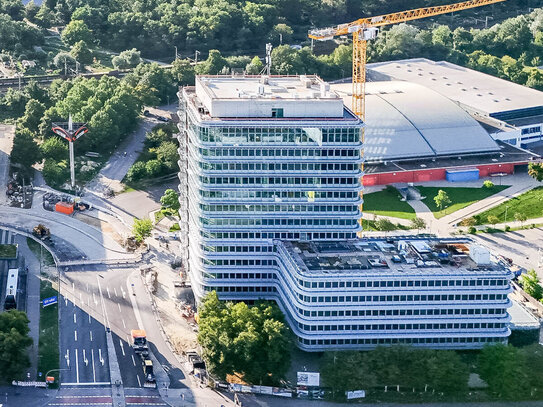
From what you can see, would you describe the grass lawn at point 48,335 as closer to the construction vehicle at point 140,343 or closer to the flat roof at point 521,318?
the construction vehicle at point 140,343

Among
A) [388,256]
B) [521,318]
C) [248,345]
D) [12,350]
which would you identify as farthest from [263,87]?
[12,350]

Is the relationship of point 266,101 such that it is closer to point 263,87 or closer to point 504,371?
point 263,87

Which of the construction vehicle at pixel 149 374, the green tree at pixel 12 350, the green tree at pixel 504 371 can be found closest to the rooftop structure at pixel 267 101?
the construction vehicle at pixel 149 374

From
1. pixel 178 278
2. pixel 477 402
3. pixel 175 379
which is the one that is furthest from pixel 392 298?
pixel 178 278

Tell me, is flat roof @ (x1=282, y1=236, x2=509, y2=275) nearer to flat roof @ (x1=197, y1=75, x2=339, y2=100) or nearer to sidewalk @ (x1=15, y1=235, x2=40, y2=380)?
flat roof @ (x1=197, y1=75, x2=339, y2=100)

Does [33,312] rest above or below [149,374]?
above
